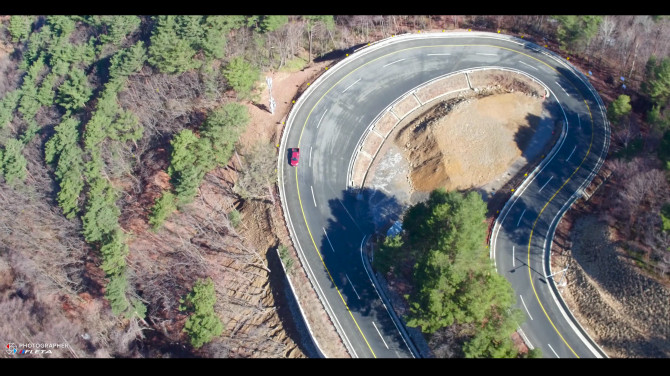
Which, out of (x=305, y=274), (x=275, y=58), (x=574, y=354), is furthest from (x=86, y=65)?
(x=574, y=354)

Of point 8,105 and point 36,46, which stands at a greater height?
point 36,46

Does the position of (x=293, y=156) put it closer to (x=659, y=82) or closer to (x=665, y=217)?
(x=665, y=217)

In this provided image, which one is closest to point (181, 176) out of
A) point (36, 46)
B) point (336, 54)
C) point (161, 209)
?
point (161, 209)

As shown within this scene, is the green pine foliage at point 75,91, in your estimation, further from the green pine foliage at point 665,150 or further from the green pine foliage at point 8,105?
the green pine foliage at point 665,150

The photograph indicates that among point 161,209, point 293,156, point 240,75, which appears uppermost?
point 240,75

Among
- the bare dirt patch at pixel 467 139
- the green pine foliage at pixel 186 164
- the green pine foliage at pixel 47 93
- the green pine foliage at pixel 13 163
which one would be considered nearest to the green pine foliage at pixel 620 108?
the bare dirt patch at pixel 467 139

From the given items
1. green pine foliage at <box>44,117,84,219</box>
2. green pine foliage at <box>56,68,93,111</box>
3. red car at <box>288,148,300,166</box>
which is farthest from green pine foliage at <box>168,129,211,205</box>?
green pine foliage at <box>56,68,93,111</box>

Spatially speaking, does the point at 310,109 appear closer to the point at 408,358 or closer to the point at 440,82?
the point at 440,82
